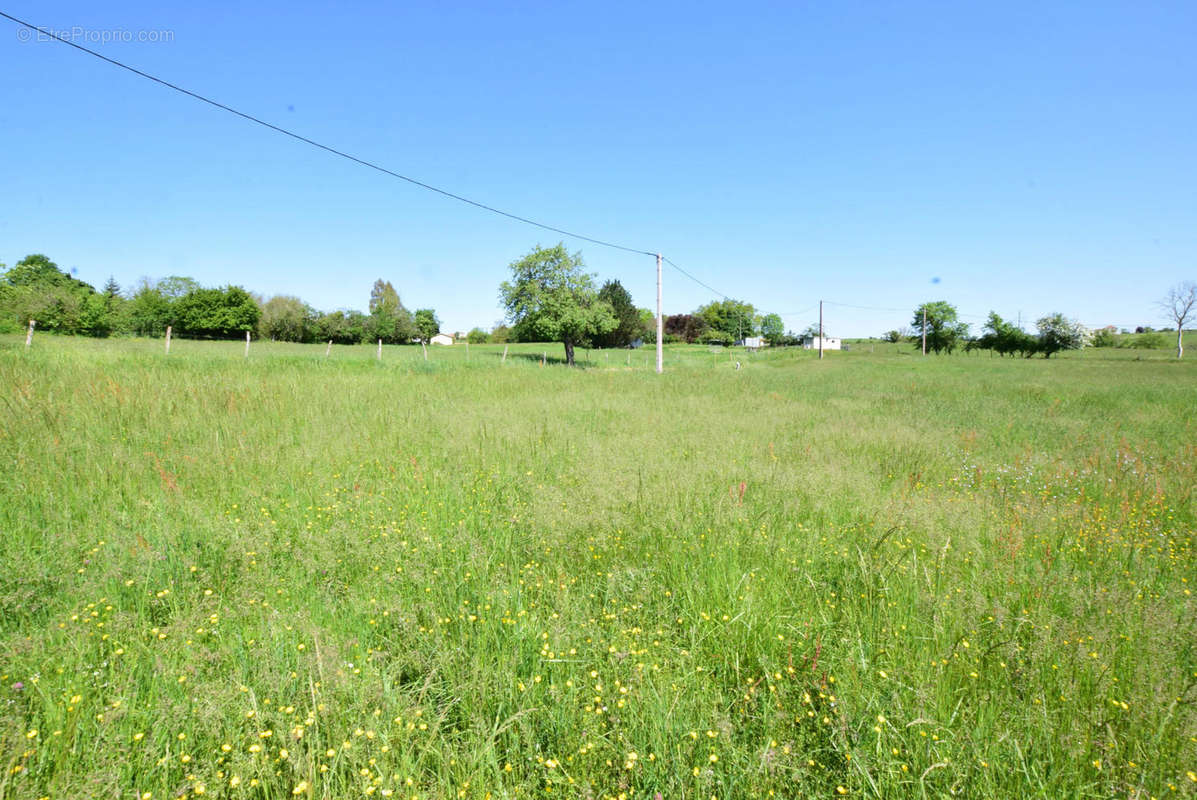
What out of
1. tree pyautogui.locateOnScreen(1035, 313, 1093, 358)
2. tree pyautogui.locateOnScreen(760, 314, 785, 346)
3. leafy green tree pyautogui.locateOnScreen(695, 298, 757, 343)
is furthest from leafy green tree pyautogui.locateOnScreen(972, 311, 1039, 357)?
tree pyautogui.locateOnScreen(760, 314, 785, 346)

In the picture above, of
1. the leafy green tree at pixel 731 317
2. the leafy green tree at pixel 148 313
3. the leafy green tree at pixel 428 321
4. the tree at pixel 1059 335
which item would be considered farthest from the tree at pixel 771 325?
the leafy green tree at pixel 148 313

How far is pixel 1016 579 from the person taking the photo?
145 inches

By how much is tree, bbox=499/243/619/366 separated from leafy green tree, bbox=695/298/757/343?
92901mm

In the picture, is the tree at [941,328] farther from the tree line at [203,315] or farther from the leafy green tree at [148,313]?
the leafy green tree at [148,313]

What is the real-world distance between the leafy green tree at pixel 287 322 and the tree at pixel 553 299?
65209mm

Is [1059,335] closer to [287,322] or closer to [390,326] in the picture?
[390,326]


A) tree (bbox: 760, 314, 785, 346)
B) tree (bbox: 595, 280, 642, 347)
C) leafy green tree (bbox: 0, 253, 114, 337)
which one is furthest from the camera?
tree (bbox: 760, 314, 785, 346)

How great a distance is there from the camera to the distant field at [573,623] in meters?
2.10

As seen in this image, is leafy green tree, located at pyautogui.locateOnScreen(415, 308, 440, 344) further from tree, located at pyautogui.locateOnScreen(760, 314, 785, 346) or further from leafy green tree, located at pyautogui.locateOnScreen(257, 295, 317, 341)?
tree, located at pyautogui.locateOnScreen(760, 314, 785, 346)

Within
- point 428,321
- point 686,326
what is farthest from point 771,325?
point 428,321

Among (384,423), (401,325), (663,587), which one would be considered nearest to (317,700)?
(663,587)

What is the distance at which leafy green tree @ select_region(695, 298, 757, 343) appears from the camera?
425 ft

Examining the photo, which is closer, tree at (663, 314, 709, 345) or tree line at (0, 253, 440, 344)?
tree line at (0, 253, 440, 344)

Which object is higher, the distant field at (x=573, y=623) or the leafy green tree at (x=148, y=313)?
the leafy green tree at (x=148, y=313)
